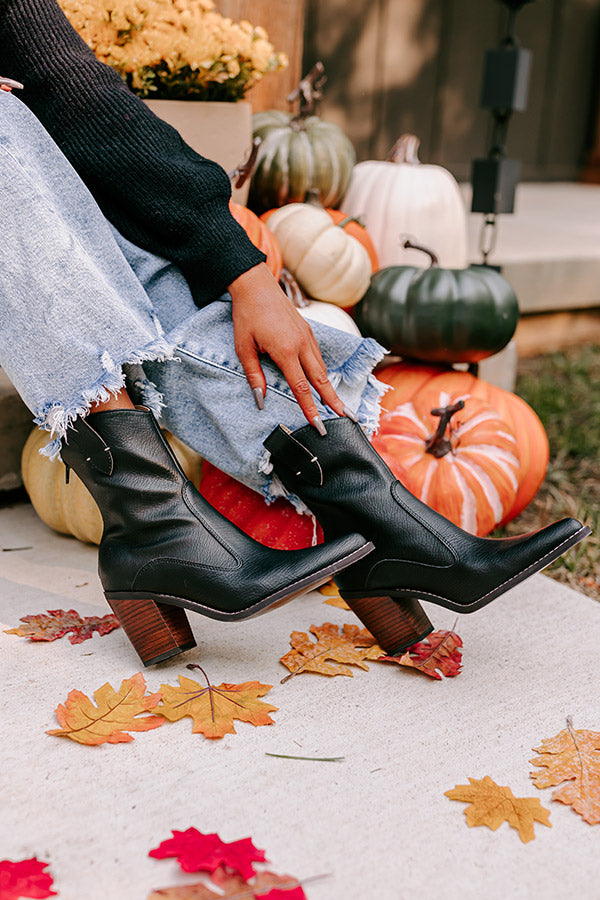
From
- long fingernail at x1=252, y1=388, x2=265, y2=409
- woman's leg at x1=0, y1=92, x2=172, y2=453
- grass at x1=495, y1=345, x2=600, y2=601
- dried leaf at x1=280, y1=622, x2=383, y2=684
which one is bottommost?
grass at x1=495, y1=345, x2=600, y2=601

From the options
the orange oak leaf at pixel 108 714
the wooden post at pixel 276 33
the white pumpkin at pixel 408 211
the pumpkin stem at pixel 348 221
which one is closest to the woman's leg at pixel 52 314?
the orange oak leaf at pixel 108 714

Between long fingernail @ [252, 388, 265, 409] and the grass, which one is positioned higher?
long fingernail @ [252, 388, 265, 409]

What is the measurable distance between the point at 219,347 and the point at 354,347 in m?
0.24

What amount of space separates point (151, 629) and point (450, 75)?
536 cm

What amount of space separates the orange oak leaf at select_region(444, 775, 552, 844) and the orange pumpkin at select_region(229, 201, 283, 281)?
4.50 ft

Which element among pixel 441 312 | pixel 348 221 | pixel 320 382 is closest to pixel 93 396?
pixel 320 382

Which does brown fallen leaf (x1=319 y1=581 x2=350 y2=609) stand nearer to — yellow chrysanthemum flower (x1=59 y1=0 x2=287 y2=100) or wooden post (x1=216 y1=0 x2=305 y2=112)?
yellow chrysanthemum flower (x1=59 y1=0 x2=287 y2=100)

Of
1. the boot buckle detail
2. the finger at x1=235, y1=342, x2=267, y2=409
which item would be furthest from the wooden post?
the boot buckle detail

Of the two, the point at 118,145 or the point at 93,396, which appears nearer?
the point at 93,396

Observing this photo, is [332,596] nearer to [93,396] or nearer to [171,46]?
[93,396]

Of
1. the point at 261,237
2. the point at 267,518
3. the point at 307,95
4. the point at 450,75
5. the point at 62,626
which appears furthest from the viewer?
the point at 450,75

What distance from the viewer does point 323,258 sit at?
7.54ft

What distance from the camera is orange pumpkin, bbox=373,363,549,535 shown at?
6.72 ft

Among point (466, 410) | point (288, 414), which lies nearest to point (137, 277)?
point (288, 414)
